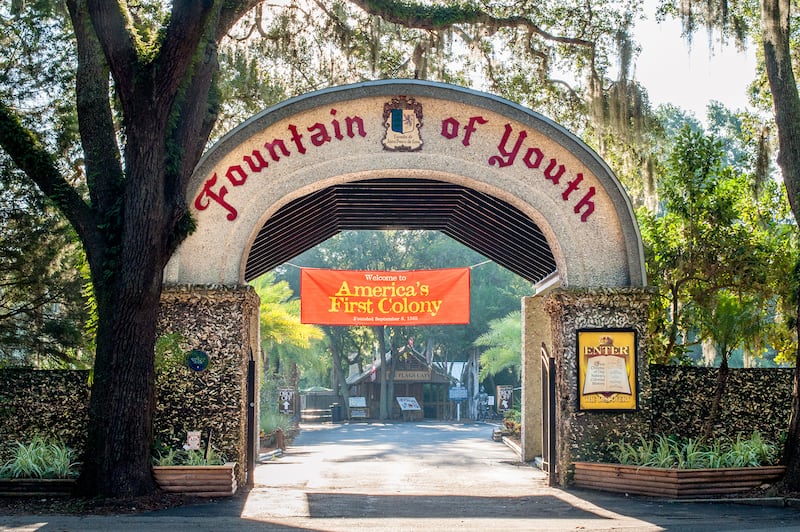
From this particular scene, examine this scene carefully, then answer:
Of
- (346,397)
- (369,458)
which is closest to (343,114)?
(369,458)

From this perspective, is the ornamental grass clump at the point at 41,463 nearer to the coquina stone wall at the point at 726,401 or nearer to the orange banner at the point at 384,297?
the orange banner at the point at 384,297

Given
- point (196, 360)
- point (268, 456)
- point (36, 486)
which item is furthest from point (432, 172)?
point (268, 456)

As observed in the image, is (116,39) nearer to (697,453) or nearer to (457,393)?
(697,453)

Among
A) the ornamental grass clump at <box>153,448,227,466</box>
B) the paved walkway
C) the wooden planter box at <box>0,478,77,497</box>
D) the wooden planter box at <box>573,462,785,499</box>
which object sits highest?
the ornamental grass clump at <box>153,448,227,466</box>

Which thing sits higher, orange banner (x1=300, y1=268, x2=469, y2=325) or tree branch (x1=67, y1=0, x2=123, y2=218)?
tree branch (x1=67, y1=0, x2=123, y2=218)

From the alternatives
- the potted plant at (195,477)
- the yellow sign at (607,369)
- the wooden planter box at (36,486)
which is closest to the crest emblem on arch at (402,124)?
→ the yellow sign at (607,369)

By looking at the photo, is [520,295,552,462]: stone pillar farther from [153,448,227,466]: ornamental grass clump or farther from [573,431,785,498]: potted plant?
[153,448,227,466]: ornamental grass clump

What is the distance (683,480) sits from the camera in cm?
1339

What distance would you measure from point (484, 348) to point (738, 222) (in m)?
41.4

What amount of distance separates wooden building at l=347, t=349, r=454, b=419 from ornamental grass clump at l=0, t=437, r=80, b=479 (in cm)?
4291

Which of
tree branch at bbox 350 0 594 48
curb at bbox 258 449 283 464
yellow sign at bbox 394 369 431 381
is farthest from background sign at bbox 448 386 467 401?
tree branch at bbox 350 0 594 48

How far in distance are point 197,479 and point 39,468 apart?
7.17ft

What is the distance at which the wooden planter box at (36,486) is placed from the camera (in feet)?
41.6

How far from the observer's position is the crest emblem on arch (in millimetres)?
15258
